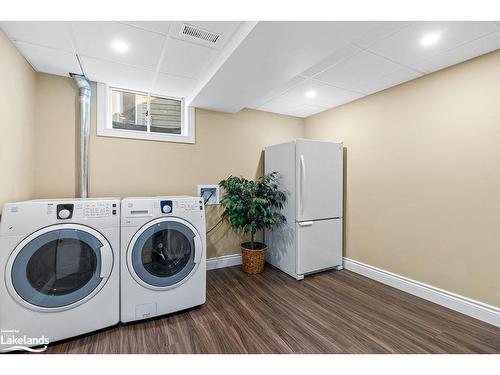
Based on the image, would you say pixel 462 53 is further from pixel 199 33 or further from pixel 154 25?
pixel 154 25

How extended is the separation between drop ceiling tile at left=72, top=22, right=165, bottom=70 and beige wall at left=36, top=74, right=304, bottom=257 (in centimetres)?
77

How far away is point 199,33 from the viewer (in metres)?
1.74

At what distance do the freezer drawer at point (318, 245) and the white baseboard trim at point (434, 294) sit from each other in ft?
1.07

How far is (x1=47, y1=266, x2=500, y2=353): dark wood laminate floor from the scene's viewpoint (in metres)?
1.63

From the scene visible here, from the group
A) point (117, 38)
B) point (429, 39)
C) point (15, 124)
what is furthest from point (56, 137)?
point (429, 39)

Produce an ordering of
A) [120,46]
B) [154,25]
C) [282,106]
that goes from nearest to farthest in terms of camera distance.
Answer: [154,25] < [120,46] < [282,106]

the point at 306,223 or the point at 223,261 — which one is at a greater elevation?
the point at 306,223

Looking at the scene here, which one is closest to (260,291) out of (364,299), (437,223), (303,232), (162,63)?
(303,232)

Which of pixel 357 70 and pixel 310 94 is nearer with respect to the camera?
pixel 357 70

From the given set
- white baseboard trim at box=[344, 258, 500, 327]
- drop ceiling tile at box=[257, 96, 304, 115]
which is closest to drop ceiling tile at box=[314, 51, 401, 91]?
drop ceiling tile at box=[257, 96, 304, 115]

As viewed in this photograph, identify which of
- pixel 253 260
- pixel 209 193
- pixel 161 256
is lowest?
pixel 253 260

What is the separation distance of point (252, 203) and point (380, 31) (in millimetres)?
2004

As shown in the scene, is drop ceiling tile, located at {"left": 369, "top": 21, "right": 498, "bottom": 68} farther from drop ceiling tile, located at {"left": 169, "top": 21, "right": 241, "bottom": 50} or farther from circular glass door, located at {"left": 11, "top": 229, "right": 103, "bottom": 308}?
circular glass door, located at {"left": 11, "top": 229, "right": 103, "bottom": 308}

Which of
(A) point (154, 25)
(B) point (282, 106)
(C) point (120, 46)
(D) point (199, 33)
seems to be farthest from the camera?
(B) point (282, 106)
